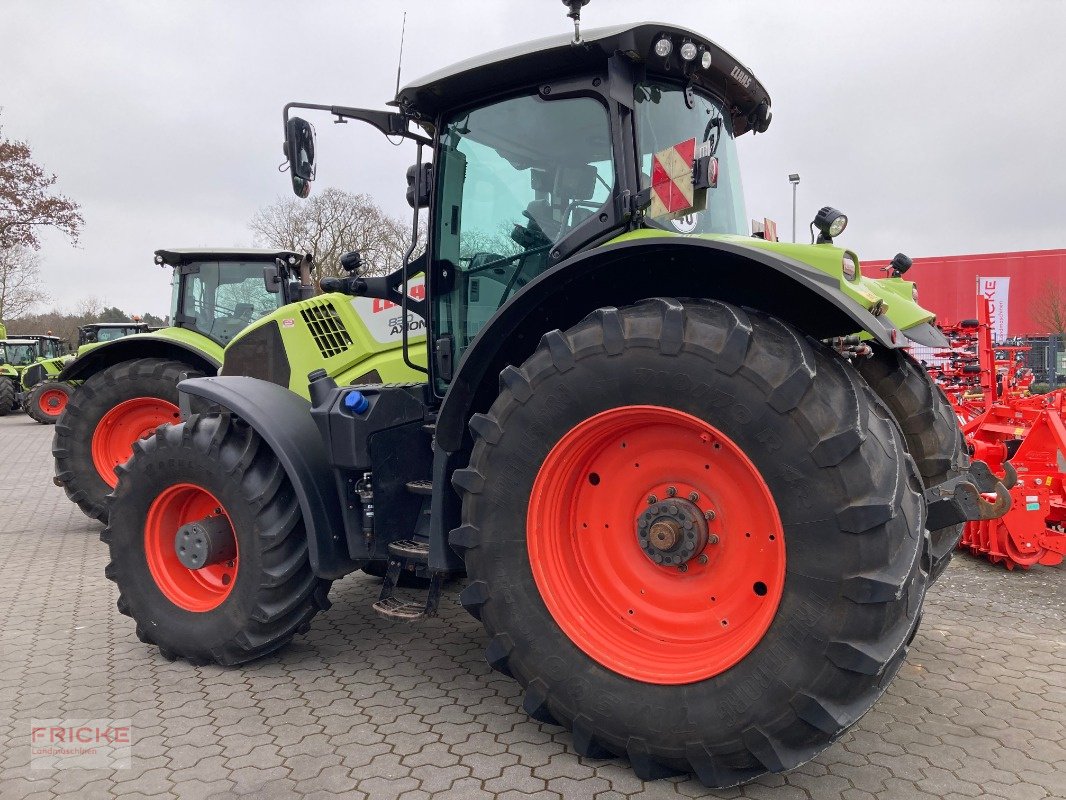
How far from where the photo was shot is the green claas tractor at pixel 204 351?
14.4 ft

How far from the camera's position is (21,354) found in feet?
78.9

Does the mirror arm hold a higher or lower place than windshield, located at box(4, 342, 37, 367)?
higher

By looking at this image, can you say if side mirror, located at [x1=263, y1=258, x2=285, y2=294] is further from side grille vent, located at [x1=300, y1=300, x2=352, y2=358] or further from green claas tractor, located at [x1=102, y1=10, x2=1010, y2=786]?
green claas tractor, located at [x1=102, y1=10, x2=1010, y2=786]

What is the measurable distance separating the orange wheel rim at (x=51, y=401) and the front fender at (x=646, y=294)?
1942 centimetres

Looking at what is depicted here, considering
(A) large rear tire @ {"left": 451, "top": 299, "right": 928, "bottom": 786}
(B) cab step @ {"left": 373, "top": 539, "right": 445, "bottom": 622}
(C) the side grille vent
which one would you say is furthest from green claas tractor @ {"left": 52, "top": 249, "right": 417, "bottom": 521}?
→ (A) large rear tire @ {"left": 451, "top": 299, "right": 928, "bottom": 786}

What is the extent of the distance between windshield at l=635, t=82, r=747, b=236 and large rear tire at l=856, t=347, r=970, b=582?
895 mm

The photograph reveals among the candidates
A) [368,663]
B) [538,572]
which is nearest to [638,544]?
[538,572]

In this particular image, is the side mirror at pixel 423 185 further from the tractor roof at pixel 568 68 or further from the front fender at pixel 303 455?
the front fender at pixel 303 455

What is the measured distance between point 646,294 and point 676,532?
0.91m

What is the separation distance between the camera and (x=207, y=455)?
11.8 ft

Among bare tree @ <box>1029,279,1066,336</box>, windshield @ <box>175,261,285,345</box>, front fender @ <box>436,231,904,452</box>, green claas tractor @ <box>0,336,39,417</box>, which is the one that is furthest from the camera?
bare tree @ <box>1029,279,1066,336</box>

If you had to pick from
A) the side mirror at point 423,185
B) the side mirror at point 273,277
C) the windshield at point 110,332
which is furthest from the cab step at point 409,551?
the windshield at point 110,332

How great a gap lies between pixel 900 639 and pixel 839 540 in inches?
13.3

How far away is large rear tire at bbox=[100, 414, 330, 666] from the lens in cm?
348
